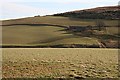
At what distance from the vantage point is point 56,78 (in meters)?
24.5

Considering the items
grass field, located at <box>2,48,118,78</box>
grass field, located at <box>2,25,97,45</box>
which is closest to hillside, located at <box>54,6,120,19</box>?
grass field, located at <box>2,25,97,45</box>

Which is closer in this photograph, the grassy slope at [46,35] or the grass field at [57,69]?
the grass field at [57,69]

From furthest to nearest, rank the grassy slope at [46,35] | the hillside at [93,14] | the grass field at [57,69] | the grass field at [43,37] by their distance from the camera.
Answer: the hillside at [93,14]
the grassy slope at [46,35]
the grass field at [43,37]
the grass field at [57,69]

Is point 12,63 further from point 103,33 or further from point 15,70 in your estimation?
point 103,33

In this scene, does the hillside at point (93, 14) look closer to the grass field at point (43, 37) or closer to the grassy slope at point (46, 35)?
the grassy slope at point (46, 35)

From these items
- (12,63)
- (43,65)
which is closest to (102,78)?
(43,65)

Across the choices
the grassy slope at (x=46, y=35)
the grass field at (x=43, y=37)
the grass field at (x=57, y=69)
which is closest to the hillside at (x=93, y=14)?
the grassy slope at (x=46, y=35)

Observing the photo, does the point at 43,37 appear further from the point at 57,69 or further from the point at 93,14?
the point at 57,69

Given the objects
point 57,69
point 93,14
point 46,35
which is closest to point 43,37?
point 46,35

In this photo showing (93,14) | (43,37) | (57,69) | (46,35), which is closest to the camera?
(57,69)

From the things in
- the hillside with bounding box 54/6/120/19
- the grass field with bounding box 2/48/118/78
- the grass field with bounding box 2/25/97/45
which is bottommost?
the grass field with bounding box 2/25/97/45

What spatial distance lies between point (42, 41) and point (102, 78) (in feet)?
149

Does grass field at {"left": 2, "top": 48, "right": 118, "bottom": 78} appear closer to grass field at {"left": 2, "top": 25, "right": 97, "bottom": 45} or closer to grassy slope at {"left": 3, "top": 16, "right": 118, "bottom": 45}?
grassy slope at {"left": 3, "top": 16, "right": 118, "bottom": 45}

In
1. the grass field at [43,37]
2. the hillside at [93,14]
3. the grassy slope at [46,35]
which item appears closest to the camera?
the grass field at [43,37]
